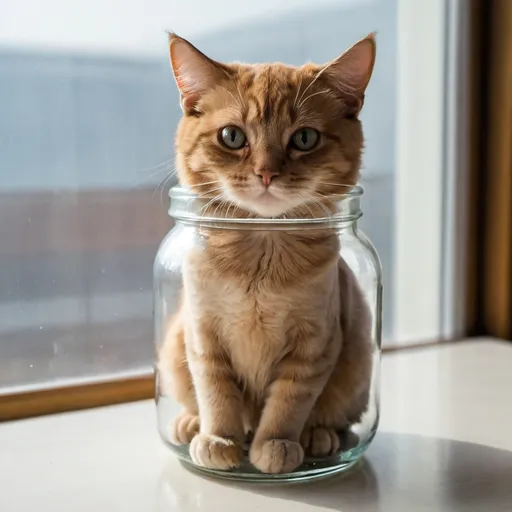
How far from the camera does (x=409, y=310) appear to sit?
1.67 m

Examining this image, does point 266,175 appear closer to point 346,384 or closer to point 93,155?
point 346,384

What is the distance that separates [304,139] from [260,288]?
0.19m

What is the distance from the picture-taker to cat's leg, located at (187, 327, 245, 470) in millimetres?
907

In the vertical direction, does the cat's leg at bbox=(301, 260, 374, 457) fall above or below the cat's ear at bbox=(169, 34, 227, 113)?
below

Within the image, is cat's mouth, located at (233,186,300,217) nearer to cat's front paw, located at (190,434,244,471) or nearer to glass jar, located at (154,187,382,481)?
glass jar, located at (154,187,382,481)

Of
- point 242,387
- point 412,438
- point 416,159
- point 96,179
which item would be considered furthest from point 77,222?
point 416,159

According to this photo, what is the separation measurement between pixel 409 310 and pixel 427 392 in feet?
1.34

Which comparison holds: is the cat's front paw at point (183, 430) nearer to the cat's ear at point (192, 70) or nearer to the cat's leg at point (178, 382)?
the cat's leg at point (178, 382)

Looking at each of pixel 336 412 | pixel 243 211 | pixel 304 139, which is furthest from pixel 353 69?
pixel 336 412

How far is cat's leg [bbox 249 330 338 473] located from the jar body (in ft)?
0.12

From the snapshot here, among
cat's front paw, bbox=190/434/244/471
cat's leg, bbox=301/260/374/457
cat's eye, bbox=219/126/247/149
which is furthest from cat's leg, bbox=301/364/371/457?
cat's eye, bbox=219/126/247/149

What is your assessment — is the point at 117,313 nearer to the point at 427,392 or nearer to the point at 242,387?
the point at 242,387

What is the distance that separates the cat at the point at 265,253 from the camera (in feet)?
2.95

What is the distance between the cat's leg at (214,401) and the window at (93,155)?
0.39 meters
